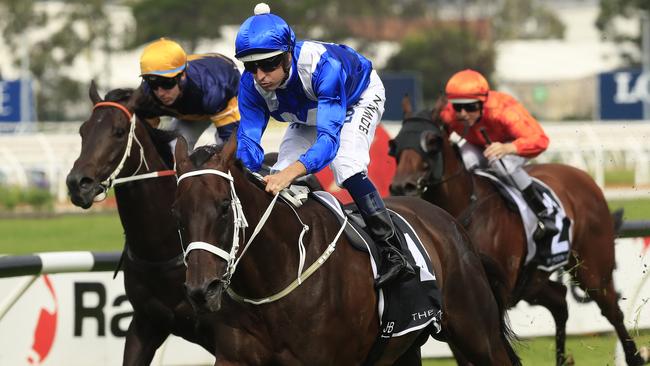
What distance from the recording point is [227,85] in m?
5.97

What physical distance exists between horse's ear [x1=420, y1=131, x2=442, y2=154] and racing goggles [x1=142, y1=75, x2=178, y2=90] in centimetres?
148

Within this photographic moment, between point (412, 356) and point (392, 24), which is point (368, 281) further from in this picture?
point (392, 24)

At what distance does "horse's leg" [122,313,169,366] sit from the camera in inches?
197

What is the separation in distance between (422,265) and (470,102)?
2.06 metres

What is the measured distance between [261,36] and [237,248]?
2.54 ft

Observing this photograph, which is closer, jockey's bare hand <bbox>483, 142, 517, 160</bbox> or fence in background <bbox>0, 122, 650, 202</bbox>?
jockey's bare hand <bbox>483, 142, 517, 160</bbox>

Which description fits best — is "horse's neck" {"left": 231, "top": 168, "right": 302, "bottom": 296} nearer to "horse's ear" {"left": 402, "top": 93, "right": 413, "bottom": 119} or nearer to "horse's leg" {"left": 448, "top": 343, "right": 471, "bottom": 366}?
"horse's leg" {"left": 448, "top": 343, "right": 471, "bottom": 366}

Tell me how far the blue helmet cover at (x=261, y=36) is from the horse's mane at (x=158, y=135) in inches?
50.9

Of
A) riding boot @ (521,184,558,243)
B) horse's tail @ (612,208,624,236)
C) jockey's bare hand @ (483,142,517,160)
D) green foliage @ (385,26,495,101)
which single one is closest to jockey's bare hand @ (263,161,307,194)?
jockey's bare hand @ (483,142,517,160)

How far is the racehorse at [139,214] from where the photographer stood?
16.4 feet

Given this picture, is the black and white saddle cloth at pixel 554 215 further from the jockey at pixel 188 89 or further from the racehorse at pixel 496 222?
the jockey at pixel 188 89

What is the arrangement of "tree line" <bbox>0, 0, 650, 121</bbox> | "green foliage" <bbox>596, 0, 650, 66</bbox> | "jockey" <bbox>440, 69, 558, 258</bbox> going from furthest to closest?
"tree line" <bbox>0, 0, 650, 121</bbox>
"green foliage" <bbox>596, 0, 650, 66</bbox>
"jockey" <bbox>440, 69, 558, 258</bbox>

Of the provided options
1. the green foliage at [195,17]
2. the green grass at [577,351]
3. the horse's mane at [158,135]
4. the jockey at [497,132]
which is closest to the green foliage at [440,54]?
the green foliage at [195,17]

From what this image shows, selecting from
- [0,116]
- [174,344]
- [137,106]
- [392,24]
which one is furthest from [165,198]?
[392,24]
